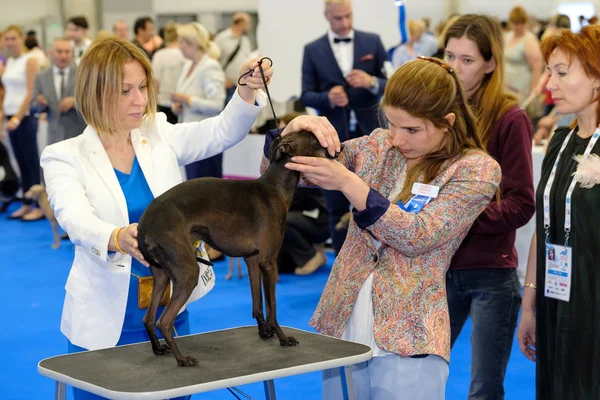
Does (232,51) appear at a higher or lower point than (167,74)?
higher

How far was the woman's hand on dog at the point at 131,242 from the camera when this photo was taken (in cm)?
192

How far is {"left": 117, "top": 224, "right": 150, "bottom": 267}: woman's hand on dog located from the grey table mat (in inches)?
10.1

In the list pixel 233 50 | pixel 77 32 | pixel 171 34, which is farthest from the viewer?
pixel 77 32

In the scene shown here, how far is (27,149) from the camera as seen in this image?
9523 millimetres

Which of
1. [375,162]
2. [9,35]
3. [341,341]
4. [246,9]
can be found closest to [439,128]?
[375,162]

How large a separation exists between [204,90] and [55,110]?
6.76 feet

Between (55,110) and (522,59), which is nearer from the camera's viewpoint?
(522,59)

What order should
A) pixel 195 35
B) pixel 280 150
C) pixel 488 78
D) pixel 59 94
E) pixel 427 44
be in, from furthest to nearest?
pixel 427 44 → pixel 59 94 → pixel 195 35 → pixel 488 78 → pixel 280 150

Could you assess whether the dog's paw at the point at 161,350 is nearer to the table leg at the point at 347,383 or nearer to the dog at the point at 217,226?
the dog at the point at 217,226

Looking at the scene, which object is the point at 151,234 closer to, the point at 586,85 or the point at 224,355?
the point at 224,355

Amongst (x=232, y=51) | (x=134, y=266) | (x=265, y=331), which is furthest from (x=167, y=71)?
(x=265, y=331)

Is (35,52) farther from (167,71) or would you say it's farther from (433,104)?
(433,104)

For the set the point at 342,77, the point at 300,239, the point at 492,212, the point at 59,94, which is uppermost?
the point at 342,77

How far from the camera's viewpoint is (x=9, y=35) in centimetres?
992
